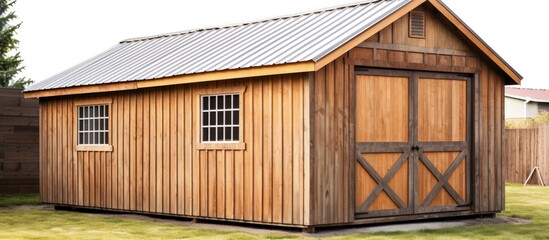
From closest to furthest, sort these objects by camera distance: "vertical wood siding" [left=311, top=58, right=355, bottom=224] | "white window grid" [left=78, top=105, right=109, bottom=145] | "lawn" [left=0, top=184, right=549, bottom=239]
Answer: "lawn" [left=0, top=184, right=549, bottom=239], "vertical wood siding" [left=311, top=58, right=355, bottom=224], "white window grid" [left=78, top=105, right=109, bottom=145]

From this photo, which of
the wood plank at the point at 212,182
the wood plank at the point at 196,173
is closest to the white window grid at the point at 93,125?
the wood plank at the point at 196,173

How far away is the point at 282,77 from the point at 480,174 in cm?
423

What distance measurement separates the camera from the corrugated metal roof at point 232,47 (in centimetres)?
1430

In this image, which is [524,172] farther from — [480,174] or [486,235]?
[486,235]

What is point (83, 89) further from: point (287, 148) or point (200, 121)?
point (287, 148)

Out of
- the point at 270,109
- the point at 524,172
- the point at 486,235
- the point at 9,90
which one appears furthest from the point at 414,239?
the point at 524,172

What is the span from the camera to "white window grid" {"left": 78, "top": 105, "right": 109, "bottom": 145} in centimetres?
1808

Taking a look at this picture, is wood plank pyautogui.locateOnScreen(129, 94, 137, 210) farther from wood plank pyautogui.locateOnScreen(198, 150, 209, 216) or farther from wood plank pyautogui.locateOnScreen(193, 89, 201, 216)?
wood plank pyautogui.locateOnScreen(198, 150, 209, 216)

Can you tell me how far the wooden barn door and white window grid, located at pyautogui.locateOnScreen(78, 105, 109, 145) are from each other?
556cm

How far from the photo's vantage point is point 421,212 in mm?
15383

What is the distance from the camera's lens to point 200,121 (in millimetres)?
15734

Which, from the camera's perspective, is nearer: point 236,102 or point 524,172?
point 236,102

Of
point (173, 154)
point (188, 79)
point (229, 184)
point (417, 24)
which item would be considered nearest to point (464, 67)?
point (417, 24)

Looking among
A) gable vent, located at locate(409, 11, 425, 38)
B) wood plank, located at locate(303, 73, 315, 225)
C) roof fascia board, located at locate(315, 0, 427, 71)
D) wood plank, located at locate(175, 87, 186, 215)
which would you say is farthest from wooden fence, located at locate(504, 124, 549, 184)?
wood plank, located at locate(303, 73, 315, 225)
